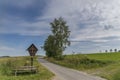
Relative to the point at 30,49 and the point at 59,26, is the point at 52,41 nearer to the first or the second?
the point at 59,26

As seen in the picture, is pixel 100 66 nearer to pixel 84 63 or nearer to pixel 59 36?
pixel 84 63

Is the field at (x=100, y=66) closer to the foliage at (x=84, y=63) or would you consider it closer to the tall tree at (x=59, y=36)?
the foliage at (x=84, y=63)

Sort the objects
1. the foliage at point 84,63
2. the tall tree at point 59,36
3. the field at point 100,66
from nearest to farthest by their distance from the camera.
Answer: the field at point 100,66 < the foliage at point 84,63 < the tall tree at point 59,36

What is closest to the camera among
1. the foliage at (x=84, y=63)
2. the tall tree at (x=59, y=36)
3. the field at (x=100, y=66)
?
the field at (x=100, y=66)

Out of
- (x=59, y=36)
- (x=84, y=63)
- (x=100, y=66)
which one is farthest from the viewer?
(x=59, y=36)

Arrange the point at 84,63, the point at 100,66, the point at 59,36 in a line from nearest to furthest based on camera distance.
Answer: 1. the point at 100,66
2. the point at 84,63
3. the point at 59,36

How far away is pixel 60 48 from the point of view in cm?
8319

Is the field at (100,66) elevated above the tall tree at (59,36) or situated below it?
below

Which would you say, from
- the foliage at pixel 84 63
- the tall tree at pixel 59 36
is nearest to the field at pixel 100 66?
the foliage at pixel 84 63

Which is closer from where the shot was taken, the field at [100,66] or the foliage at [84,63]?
the field at [100,66]

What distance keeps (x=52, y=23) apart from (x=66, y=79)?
62784 millimetres

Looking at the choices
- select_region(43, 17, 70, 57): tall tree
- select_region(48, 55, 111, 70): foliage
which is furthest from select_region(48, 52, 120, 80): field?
select_region(43, 17, 70, 57): tall tree

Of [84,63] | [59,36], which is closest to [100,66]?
[84,63]

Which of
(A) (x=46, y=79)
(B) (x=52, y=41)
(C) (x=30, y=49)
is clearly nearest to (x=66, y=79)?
(A) (x=46, y=79)
